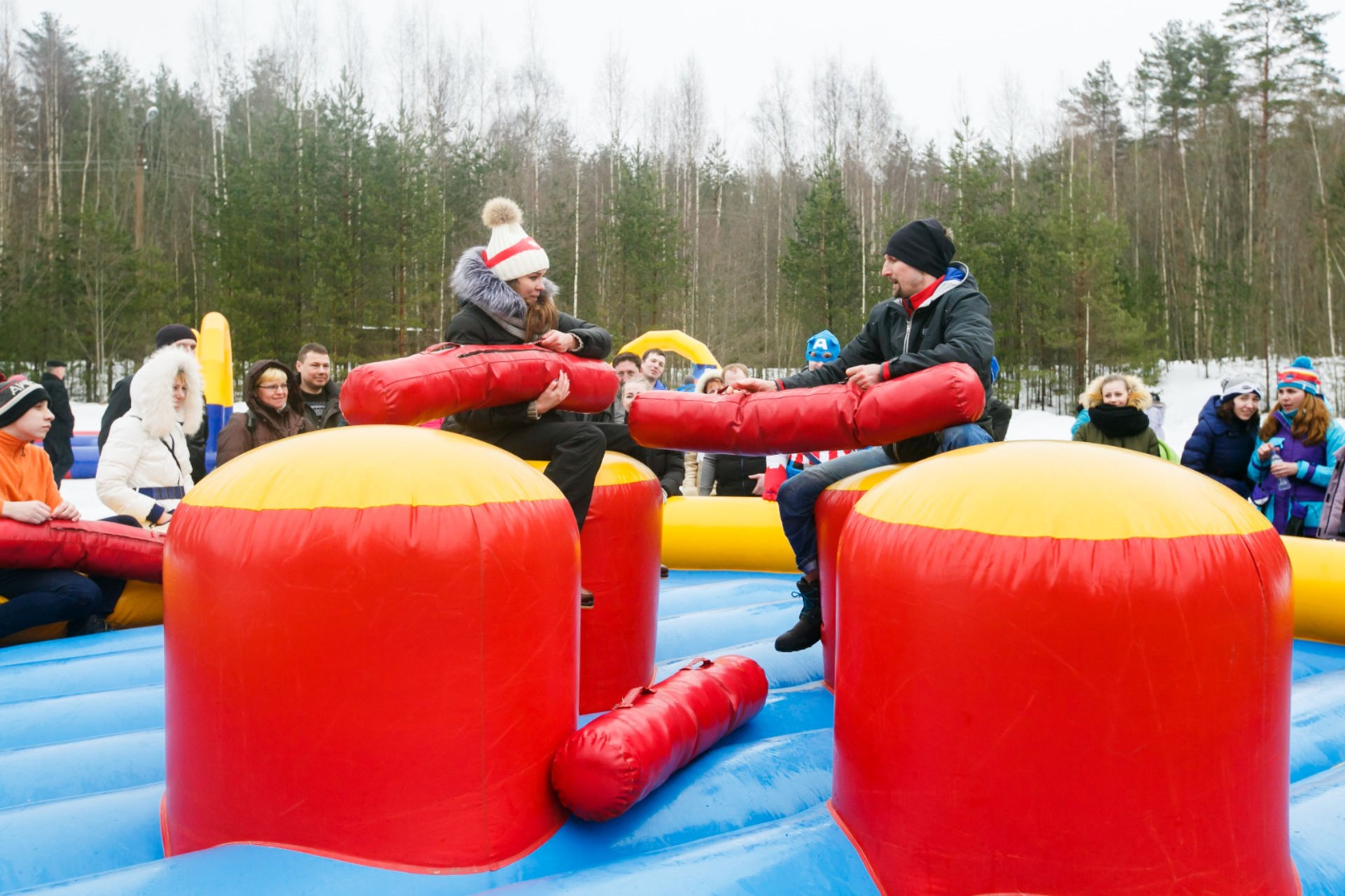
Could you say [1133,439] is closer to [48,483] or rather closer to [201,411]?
[201,411]

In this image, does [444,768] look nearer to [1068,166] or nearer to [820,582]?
[820,582]

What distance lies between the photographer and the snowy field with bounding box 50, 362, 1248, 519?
17.5 metres

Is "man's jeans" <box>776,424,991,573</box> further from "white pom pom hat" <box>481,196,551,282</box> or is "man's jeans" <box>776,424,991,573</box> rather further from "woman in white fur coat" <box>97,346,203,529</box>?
"woman in white fur coat" <box>97,346,203,529</box>

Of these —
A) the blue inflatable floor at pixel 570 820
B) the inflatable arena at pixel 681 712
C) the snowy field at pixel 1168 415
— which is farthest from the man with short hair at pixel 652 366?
the snowy field at pixel 1168 415

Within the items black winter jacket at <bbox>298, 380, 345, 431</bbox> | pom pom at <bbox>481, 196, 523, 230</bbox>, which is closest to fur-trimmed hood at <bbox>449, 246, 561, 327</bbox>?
pom pom at <bbox>481, 196, 523, 230</bbox>

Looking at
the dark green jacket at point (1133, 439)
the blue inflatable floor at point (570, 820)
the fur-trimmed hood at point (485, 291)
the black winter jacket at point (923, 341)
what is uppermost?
the fur-trimmed hood at point (485, 291)

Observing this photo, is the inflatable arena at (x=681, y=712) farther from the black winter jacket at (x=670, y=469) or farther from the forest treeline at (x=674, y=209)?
the forest treeline at (x=674, y=209)

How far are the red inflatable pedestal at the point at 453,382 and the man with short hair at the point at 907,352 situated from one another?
2.30 ft

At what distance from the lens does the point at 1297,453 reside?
608cm

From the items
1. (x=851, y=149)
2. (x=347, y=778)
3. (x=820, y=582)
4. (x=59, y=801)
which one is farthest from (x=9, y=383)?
(x=851, y=149)

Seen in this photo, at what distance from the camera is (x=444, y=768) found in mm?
2350

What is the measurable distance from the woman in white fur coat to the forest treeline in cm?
1585

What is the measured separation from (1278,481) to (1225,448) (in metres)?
0.42

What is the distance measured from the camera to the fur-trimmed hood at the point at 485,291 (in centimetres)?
380
